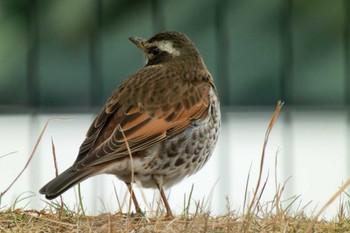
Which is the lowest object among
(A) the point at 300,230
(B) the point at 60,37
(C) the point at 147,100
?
(A) the point at 300,230

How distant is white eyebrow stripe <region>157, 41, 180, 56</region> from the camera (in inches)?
321

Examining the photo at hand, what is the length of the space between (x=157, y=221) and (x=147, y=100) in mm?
1329

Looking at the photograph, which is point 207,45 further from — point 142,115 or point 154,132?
point 154,132

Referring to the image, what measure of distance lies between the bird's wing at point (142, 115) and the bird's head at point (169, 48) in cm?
33

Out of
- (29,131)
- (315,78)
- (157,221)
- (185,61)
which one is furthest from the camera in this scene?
(315,78)

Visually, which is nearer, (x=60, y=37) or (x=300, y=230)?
(x=300, y=230)

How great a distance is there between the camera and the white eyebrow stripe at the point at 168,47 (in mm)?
8156

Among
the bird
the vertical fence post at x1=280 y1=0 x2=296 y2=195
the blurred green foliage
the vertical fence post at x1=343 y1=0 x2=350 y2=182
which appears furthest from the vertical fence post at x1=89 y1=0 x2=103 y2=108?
the bird

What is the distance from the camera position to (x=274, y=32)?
1619 cm

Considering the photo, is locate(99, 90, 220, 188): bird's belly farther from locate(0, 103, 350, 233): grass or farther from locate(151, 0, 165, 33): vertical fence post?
locate(151, 0, 165, 33): vertical fence post

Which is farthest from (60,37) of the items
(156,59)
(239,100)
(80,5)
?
(156,59)

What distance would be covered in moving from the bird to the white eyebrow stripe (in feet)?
0.66

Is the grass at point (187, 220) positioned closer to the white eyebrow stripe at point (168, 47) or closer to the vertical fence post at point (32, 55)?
the white eyebrow stripe at point (168, 47)

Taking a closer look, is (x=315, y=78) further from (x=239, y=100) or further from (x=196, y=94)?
(x=196, y=94)
